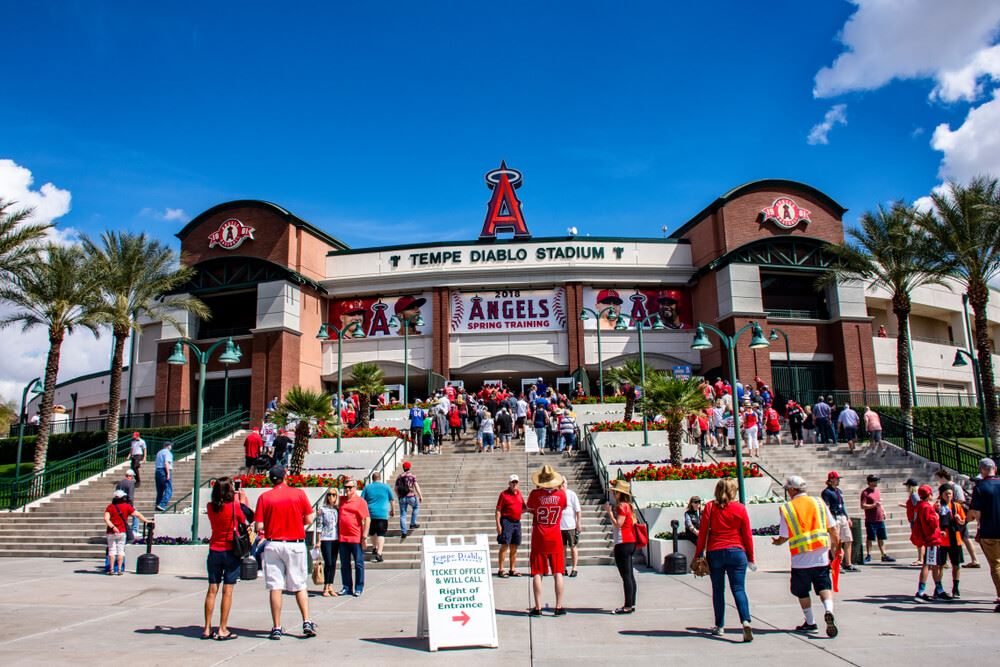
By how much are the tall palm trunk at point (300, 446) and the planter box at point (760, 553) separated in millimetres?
10014

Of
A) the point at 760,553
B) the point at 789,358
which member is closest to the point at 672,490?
the point at 760,553

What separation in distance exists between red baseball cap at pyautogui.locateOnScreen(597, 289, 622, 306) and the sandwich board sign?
3023cm

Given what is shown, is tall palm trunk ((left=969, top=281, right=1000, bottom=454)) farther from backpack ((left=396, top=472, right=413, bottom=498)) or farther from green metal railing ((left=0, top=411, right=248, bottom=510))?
green metal railing ((left=0, top=411, right=248, bottom=510))

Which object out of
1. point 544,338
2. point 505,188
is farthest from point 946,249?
point 505,188

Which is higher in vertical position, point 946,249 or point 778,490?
point 946,249

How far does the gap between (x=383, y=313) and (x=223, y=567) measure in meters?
31.0

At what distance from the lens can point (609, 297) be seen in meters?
37.2

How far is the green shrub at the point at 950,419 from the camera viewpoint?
97.3 ft

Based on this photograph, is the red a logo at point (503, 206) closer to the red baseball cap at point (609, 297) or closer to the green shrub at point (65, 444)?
the red baseball cap at point (609, 297)

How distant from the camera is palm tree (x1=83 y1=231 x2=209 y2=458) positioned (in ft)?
95.3

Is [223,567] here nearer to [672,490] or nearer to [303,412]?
[672,490]

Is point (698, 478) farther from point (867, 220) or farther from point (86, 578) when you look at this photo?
point (867, 220)

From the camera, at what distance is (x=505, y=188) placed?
39438 mm

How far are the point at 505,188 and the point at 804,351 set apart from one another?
55.0 feet
